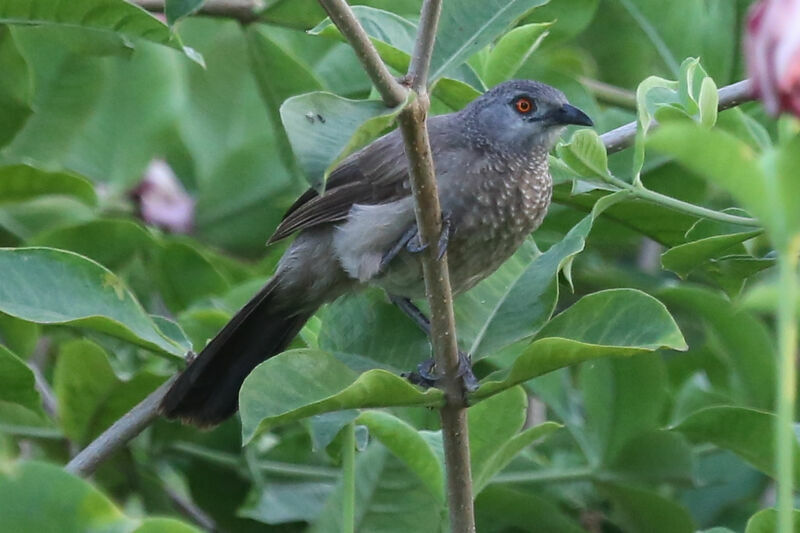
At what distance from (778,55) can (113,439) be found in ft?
6.10

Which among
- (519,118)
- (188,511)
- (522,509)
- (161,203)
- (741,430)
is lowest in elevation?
(188,511)

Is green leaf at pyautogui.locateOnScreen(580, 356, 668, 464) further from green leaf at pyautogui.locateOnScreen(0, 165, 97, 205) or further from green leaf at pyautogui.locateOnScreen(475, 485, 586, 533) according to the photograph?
green leaf at pyautogui.locateOnScreen(0, 165, 97, 205)

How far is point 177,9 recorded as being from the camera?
1.92 meters

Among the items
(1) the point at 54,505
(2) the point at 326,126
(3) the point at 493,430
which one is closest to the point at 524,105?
(3) the point at 493,430

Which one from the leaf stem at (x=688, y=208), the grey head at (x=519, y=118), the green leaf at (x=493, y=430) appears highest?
the grey head at (x=519, y=118)

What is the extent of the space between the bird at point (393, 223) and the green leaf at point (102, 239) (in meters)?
0.36

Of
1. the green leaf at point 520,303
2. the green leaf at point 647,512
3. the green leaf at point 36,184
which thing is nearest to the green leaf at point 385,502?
the green leaf at point 520,303

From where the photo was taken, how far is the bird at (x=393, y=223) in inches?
134

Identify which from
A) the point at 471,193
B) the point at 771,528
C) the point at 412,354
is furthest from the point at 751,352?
the point at 771,528

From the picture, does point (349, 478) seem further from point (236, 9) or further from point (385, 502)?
point (236, 9)

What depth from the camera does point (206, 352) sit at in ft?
11.3

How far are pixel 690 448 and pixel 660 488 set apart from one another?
1.44ft

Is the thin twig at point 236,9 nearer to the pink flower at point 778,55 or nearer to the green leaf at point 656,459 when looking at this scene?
the green leaf at point 656,459

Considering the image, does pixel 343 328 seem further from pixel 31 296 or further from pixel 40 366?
pixel 40 366
